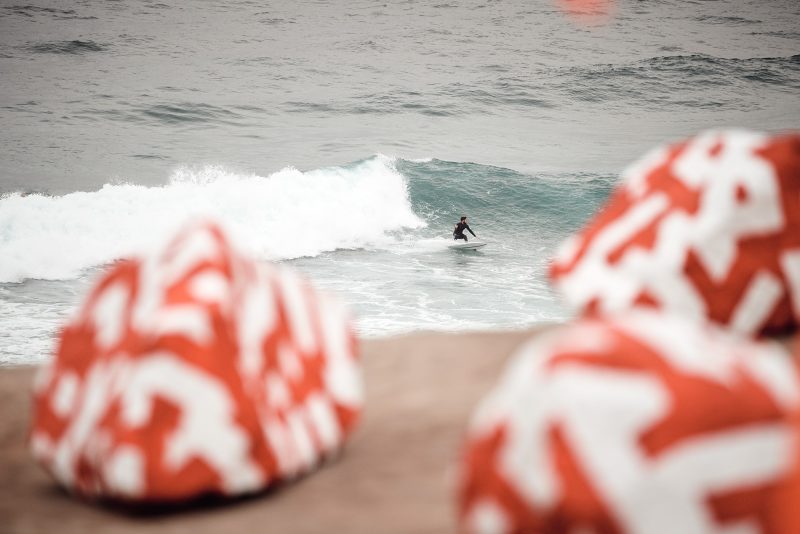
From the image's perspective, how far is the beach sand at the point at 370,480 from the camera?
2.78 metres

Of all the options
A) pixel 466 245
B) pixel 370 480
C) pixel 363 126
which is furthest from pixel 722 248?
pixel 363 126

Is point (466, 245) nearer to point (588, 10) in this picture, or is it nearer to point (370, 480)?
point (370, 480)

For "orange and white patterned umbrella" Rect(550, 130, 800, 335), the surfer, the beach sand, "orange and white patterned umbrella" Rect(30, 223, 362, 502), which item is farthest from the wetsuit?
"orange and white patterned umbrella" Rect(30, 223, 362, 502)

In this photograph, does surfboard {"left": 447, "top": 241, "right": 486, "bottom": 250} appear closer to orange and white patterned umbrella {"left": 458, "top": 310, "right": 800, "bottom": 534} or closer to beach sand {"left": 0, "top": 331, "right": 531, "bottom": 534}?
beach sand {"left": 0, "top": 331, "right": 531, "bottom": 534}

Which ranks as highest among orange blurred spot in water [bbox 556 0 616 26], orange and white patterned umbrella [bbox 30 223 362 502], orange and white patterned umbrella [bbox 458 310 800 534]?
orange and white patterned umbrella [bbox 458 310 800 534]

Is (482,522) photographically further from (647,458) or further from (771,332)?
(771,332)

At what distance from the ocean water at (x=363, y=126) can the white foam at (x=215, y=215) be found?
66mm

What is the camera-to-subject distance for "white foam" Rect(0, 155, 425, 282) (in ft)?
54.2

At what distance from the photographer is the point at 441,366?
4.57 meters

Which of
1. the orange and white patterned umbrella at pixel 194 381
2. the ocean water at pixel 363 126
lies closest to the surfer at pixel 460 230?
the ocean water at pixel 363 126

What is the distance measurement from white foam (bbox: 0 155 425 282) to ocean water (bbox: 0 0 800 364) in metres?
0.07

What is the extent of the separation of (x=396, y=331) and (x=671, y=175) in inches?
277

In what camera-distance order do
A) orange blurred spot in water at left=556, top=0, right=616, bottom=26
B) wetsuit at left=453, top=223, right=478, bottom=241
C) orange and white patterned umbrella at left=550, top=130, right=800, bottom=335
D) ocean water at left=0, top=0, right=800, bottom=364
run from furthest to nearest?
orange blurred spot in water at left=556, top=0, right=616, bottom=26 → wetsuit at left=453, top=223, right=478, bottom=241 → ocean water at left=0, top=0, right=800, bottom=364 → orange and white patterned umbrella at left=550, top=130, right=800, bottom=335

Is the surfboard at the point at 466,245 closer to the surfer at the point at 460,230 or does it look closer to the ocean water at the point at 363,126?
the surfer at the point at 460,230
